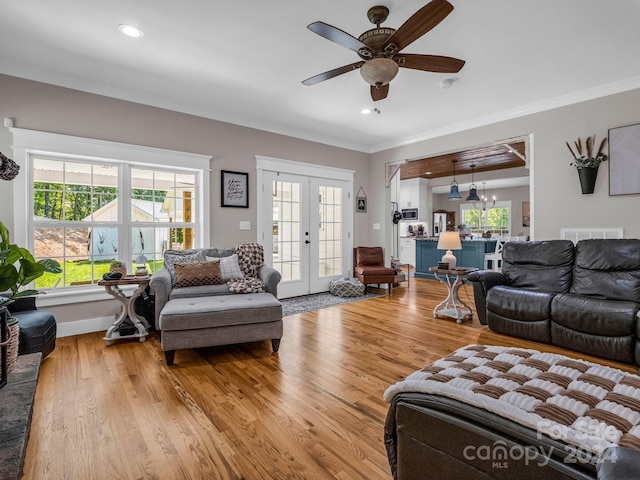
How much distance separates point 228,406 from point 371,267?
400cm

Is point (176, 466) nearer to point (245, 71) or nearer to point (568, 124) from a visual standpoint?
point (245, 71)

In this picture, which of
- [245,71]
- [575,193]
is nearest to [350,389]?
[245,71]

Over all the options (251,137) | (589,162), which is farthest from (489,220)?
(251,137)

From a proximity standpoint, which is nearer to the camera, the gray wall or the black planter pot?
the gray wall

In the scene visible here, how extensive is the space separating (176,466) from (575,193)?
15.2 ft

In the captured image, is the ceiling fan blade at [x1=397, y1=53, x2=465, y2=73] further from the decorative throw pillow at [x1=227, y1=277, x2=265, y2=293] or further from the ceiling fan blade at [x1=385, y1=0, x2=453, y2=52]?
the decorative throw pillow at [x1=227, y1=277, x2=265, y2=293]

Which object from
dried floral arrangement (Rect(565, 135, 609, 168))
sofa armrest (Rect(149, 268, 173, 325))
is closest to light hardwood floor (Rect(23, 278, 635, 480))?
sofa armrest (Rect(149, 268, 173, 325))

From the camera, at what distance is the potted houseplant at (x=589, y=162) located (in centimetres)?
364

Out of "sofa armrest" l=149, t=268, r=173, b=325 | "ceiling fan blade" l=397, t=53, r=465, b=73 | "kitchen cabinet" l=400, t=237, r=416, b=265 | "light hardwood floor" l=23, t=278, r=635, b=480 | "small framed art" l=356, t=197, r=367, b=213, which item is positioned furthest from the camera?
"kitchen cabinet" l=400, t=237, r=416, b=265

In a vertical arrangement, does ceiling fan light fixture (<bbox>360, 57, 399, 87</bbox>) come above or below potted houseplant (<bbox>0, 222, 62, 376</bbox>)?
above

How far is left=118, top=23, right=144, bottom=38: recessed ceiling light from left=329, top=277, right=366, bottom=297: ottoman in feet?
13.4

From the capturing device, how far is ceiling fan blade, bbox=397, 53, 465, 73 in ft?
7.77

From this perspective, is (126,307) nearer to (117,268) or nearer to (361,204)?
(117,268)

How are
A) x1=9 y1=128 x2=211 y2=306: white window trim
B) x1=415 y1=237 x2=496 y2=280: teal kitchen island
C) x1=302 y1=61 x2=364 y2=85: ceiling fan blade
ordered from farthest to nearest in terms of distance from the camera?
x1=415 y1=237 x2=496 y2=280: teal kitchen island → x1=9 y1=128 x2=211 y2=306: white window trim → x1=302 y1=61 x2=364 y2=85: ceiling fan blade
